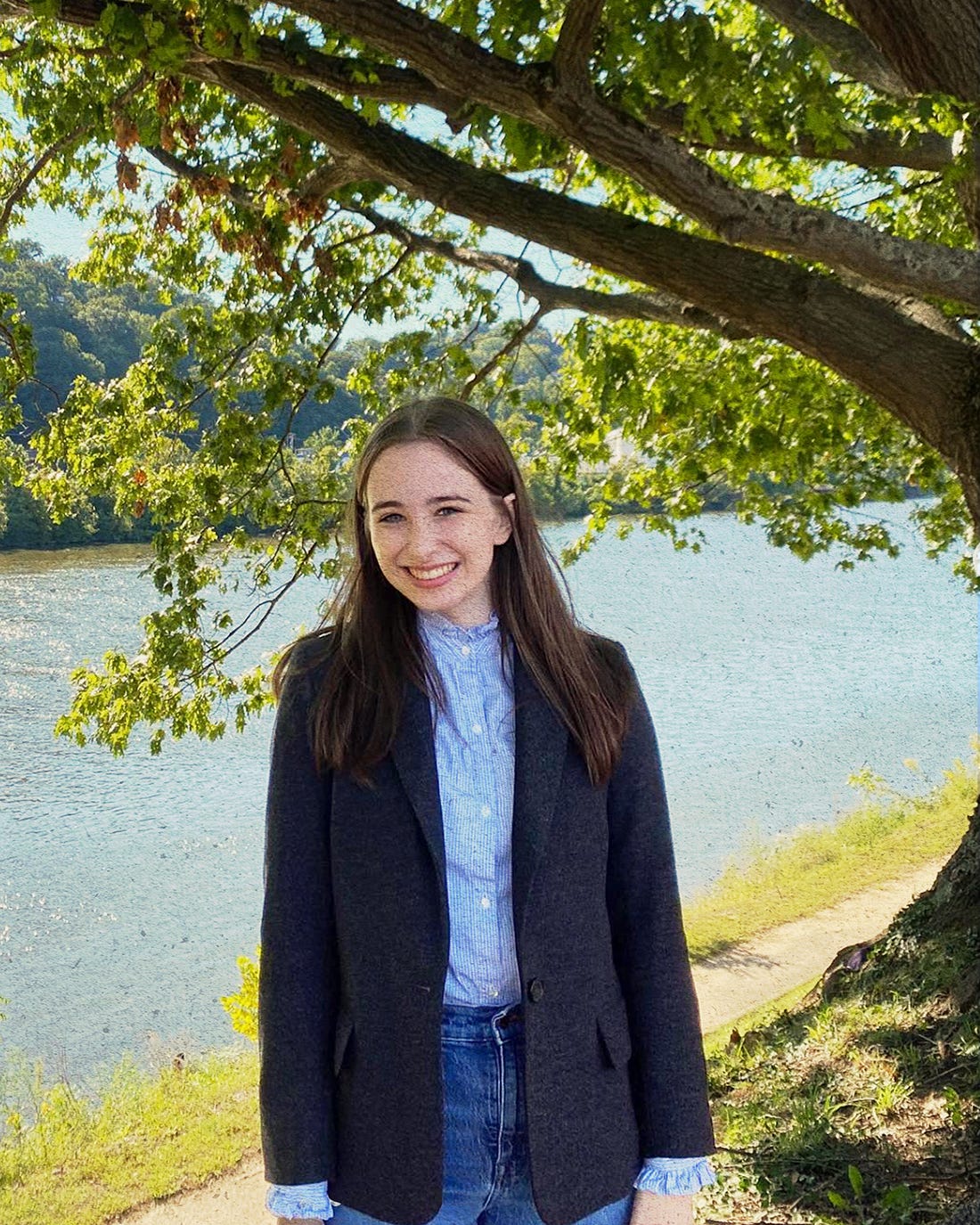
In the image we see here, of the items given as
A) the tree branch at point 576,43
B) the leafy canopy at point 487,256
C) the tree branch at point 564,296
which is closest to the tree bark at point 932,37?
the leafy canopy at point 487,256

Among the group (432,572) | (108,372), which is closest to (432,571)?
(432,572)

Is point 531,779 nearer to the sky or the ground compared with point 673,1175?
nearer to the sky

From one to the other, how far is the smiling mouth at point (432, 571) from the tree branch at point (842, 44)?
3498 millimetres

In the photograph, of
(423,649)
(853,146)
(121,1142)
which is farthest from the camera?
(121,1142)

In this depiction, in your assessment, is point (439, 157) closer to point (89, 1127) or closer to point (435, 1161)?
point (435, 1161)

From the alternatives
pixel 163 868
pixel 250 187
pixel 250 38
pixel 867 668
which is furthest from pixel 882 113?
pixel 867 668

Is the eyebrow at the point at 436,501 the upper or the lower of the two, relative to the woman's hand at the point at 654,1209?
upper

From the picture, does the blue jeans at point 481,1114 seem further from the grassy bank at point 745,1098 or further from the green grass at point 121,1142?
the green grass at point 121,1142

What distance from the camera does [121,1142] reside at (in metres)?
7.28

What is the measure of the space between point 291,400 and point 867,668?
19143 millimetres

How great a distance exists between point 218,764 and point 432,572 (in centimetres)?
1632

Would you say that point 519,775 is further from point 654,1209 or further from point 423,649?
point 654,1209

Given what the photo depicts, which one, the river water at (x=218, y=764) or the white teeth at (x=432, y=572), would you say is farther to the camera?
the river water at (x=218, y=764)

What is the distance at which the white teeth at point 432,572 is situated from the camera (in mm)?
1894
